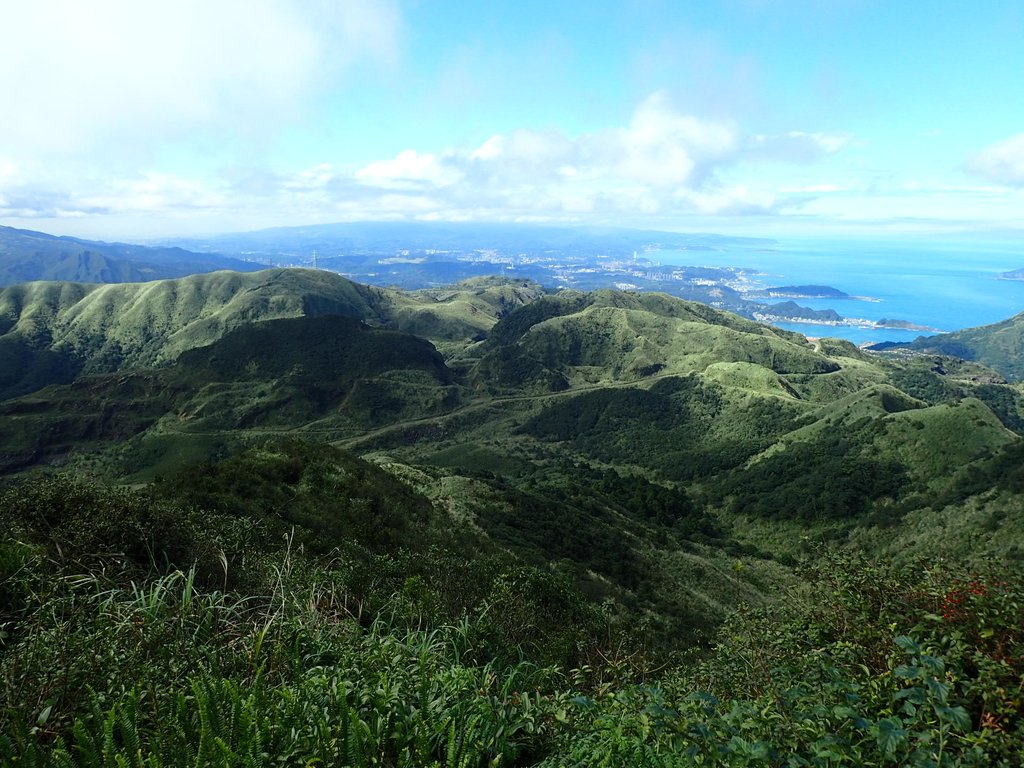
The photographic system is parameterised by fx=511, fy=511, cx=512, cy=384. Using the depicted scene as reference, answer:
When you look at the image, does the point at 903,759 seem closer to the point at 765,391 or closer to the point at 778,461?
the point at 778,461

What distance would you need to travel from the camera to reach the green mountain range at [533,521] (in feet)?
13.7

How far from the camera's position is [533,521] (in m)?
42.8

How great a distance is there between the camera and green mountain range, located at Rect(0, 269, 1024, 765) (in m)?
4.17

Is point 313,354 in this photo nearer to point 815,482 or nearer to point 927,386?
point 815,482

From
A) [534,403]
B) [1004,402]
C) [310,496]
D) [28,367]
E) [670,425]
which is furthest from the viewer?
[28,367]

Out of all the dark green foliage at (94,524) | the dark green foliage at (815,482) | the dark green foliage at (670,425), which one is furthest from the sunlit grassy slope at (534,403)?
the dark green foliage at (94,524)

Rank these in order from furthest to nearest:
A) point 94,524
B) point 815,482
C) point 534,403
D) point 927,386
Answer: point 927,386 < point 534,403 < point 815,482 < point 94,524

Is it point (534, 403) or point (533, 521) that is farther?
point (534, 403)

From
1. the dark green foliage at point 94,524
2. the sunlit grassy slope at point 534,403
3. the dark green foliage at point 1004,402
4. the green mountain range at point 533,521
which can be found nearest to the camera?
the green mountain range at point 533,521

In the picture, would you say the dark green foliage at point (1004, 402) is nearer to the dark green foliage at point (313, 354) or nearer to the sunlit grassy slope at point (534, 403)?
the sunlit grassy slope at point (534, 403)

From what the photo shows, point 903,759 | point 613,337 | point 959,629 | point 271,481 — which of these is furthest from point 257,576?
point 613,337

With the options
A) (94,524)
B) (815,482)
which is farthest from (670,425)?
(94,524)

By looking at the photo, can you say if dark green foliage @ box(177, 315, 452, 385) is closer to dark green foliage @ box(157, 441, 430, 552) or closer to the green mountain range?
the green mountain range

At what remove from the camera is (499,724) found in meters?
4.03
